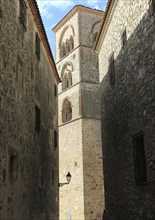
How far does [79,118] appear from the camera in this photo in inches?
803

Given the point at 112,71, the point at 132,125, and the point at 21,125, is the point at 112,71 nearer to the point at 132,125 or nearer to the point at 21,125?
the point at 132,125

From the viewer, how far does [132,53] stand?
819 centimetres

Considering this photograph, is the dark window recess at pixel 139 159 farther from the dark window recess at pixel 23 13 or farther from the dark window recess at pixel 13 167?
the dark window recess at pixel 23 13

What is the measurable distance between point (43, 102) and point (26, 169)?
12.3 feet

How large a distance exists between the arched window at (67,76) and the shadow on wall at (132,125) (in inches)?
471

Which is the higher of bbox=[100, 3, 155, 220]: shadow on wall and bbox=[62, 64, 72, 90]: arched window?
bbox=[62, 64, 72, 90]: arched window

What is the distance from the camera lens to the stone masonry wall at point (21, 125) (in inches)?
249

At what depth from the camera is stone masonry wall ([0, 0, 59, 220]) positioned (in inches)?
249

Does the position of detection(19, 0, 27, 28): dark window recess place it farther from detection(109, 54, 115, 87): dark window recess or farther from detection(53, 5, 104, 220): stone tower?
detection(53, 5, 104, 220): stone tower

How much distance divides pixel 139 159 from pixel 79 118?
41.5 ft

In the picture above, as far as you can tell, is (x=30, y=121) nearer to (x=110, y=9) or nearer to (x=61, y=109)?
(x=110, y=9)

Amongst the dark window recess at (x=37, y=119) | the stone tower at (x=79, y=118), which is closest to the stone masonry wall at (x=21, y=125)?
the dark window recess at (x=37, y=119)

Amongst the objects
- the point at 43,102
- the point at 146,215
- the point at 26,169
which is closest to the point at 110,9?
the point at 43,102

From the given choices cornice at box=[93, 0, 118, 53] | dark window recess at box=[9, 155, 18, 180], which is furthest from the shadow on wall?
dark window recess at box=[9, 155, 18, 180]
